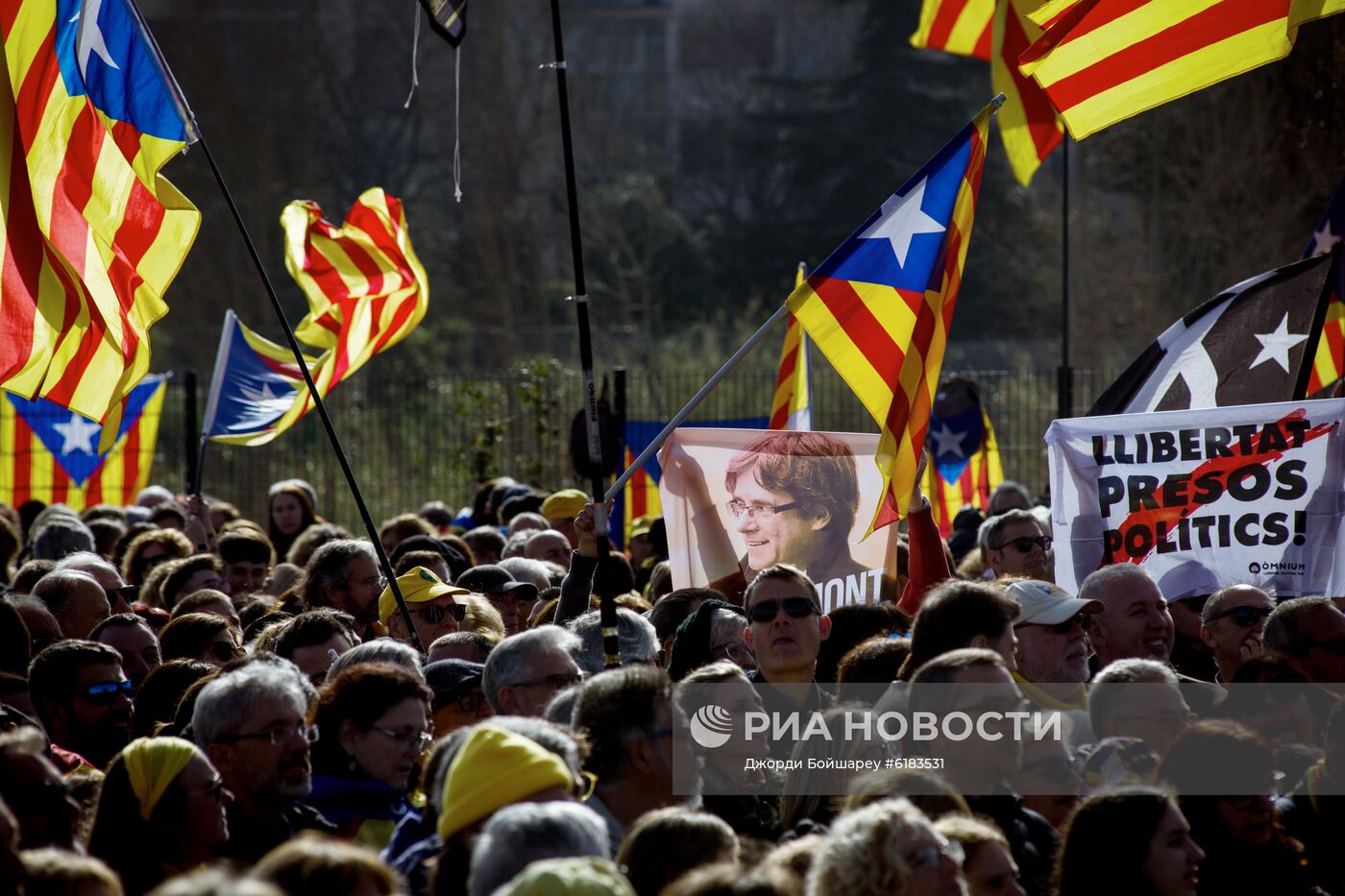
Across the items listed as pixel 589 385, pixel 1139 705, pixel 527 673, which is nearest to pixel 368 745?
pixel 527 673

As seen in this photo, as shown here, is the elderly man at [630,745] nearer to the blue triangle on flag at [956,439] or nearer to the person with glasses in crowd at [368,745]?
the person with glasses in crowd at [368,745]

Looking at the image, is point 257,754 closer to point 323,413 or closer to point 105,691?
point 105,691

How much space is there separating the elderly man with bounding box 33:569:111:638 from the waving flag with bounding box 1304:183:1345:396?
6720 millimetres

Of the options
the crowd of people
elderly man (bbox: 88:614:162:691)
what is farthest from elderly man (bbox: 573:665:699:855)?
elderly man (bbox: 88:614:162:691)

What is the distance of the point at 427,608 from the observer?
702cm

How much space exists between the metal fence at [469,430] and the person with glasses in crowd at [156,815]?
40.0ft

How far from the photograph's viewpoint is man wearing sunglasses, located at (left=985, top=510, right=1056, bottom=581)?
26.0 feet

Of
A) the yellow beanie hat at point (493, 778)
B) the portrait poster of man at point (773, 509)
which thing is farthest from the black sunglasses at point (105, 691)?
the portrait poster of man at point (773, 509)

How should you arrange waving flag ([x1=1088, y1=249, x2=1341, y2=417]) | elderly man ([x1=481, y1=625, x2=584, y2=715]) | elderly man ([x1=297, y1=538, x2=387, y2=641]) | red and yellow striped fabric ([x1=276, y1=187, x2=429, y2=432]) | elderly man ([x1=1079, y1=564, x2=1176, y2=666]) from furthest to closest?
1. red and yellow striped fabric ([x1=276, y1=187, x2=429, y2=432])
2. waving flag ([x1=1088, y1=249, x2=1341, y2=417])
3. elderly man ([x1=297, y1=538, x2=387, y2=641])
4. elderly man ([x1=1079, y1=564, x2=1176, y2=666])
5. elderly man ([x1=481, y1=625, x2=584, y2=715])

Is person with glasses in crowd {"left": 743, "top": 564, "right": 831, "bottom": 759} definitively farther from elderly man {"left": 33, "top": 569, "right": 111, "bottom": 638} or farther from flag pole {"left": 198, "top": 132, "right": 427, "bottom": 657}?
elderly man {"left": 33, "top": 569, "right": 111, "bottom": 638}

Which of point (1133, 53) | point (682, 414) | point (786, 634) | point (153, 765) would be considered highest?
point (1133, 53)

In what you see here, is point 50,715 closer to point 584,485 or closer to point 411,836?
point 411,836

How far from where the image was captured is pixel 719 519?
24.5 feet

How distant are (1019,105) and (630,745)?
676cm
